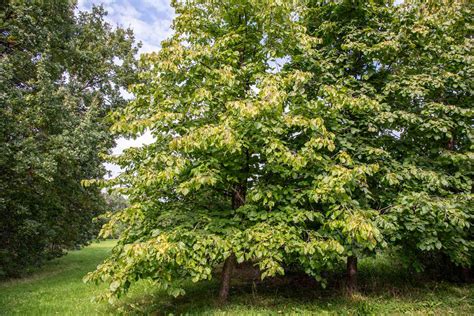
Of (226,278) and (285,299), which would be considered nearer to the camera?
(226,278)

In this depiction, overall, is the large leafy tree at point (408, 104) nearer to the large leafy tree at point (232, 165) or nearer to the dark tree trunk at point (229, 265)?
the large leafy tree at point (232, 165)

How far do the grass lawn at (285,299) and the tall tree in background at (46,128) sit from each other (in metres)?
4.02

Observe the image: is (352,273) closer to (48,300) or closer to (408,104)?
(408,104)

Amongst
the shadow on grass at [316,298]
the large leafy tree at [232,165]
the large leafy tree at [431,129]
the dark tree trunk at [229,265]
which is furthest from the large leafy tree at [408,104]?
the dark tree trunk at [229,265]

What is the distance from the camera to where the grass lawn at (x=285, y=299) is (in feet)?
21.7

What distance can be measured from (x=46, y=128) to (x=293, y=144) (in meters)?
10.8

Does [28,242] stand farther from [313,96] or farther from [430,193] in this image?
[430,193]

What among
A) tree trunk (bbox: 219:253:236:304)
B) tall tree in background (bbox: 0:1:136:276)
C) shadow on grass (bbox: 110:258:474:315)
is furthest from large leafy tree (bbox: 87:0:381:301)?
tall tree in background (bbox: 0:1:136:276)

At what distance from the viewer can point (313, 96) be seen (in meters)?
7.73

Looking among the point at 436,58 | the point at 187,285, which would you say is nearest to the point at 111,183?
the point at 187,285

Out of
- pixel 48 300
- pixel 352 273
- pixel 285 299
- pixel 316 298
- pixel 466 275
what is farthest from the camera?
pixel 48 300

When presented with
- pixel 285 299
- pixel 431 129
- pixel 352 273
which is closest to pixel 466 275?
pixel 352 273

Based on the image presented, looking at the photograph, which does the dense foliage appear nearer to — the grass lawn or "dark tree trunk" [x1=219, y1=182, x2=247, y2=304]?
"dark tree trunk" [x1=219, y1=182, x2=247, y2=304]

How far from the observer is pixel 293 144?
6.85 metres
